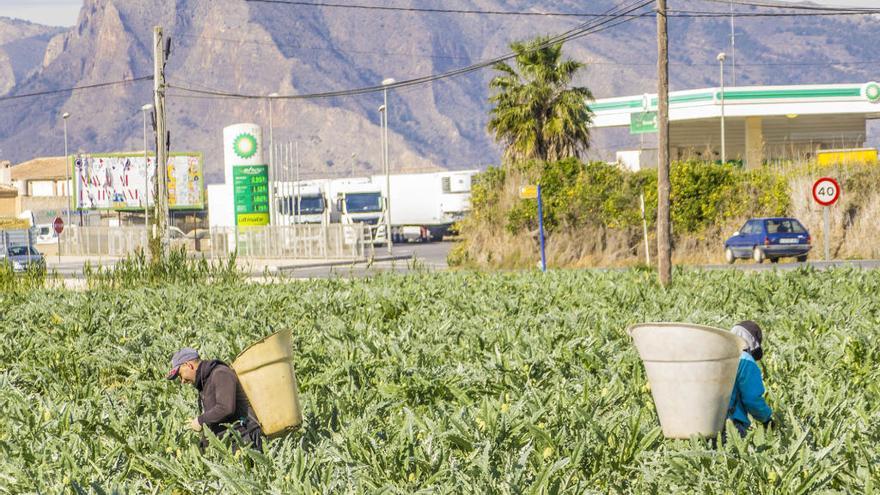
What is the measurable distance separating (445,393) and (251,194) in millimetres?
40401

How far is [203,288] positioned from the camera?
21.3 metres

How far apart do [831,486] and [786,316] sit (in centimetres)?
710

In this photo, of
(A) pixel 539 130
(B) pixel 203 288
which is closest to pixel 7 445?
(B) pixel 203 288

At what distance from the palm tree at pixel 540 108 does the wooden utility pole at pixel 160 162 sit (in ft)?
59.3

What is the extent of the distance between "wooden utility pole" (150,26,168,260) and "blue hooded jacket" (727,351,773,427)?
18556 mm

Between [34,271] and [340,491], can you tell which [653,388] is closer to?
[340,491]

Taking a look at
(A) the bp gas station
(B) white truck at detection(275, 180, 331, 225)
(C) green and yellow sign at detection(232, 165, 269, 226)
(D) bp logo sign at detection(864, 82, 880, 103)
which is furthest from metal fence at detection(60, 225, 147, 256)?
(D) bp logo sign at detection(864, 82, 880, 103)

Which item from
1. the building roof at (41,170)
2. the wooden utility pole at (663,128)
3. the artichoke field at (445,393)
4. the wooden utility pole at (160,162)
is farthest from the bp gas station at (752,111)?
the building roof at (41,170)

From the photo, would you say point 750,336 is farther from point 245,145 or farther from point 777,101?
point 777,101

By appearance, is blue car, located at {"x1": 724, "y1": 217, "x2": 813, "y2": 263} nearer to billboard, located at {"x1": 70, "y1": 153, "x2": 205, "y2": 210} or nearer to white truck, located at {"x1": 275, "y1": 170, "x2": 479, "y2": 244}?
white truck, located at {"x1": 275, "y1": 170, "x2": 479, "y2": 244}

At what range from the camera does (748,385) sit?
8047mm

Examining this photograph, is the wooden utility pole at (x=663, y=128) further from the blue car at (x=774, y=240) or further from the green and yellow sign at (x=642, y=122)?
the green and yellow sign at (x=642, y=122)

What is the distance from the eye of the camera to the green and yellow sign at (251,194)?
Result: 49.6 meters

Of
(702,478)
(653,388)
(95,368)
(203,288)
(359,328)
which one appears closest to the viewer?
(702,478)
